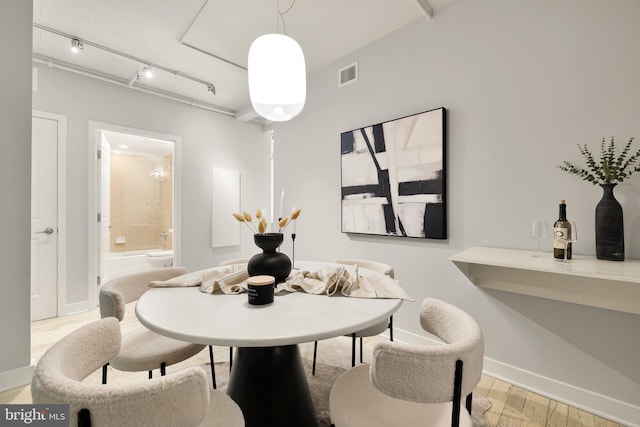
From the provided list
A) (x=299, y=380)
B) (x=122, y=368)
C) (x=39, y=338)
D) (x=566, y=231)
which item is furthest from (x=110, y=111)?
(x=566, y=231)

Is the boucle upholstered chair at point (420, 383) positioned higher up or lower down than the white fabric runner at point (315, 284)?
lower down

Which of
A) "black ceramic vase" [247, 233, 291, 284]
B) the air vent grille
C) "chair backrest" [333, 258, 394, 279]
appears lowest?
"chair backrest" [333, 258, 394, 279]

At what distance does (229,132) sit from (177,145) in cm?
85

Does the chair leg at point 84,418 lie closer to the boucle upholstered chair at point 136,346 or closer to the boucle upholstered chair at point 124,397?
the boucle upholstered chair at point 124,397

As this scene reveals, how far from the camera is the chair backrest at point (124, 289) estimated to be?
138 centimetres

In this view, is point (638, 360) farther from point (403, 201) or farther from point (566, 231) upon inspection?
point (403, 201)

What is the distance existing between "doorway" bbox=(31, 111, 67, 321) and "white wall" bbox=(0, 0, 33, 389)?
1.24 m

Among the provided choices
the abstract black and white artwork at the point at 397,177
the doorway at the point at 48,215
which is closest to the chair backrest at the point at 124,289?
the abstract black and white artwork at the point at 397,177

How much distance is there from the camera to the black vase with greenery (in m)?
1.48

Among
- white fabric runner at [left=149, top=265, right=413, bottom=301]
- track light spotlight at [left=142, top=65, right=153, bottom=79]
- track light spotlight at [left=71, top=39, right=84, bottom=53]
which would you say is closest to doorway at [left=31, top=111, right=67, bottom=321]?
track light spotlight at [left=71, top=39, right=84, bottom=53]

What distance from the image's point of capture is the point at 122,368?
1.31 meters

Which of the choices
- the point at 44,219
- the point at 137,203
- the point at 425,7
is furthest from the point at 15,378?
the point at 137,203

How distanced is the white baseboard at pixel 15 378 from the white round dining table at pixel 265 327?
1.54 metres

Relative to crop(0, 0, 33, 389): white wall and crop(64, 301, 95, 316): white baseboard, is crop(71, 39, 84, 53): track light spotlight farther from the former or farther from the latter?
crop(64, 301, 95, 316): white baseboard
